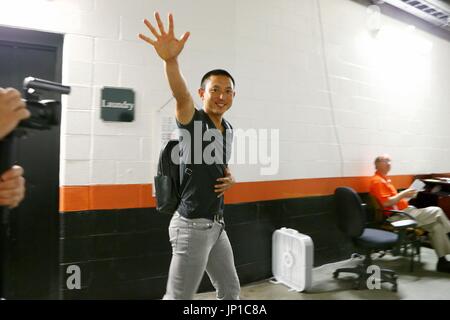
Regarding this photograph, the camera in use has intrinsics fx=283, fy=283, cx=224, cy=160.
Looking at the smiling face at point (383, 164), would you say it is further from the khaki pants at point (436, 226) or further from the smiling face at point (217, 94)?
the smiling face at point (217, 94)

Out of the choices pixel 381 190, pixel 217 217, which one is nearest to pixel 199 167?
pixel 217 217

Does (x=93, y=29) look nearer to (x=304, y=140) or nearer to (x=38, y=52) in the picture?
(x=38, y=52)

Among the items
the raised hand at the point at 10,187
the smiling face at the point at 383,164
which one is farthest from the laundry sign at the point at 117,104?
the smiling face at the point at 383,164

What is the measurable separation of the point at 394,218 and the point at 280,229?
1169 millimetres

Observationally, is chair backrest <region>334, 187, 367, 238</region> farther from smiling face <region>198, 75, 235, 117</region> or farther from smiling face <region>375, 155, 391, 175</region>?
smiling face <region>198, 75, 235, 117</region>

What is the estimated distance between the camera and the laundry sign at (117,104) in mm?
1881

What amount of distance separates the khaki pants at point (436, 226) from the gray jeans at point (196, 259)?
245 centimetres

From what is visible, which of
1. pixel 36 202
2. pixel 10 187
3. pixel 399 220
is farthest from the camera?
pixel 399 220

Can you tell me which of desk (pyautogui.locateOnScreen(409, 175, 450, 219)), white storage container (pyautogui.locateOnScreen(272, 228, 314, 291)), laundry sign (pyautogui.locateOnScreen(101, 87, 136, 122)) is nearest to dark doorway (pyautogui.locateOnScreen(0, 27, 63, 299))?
laundry sign (pyautogui.locateOnScreen(101, 87, 136, 122))

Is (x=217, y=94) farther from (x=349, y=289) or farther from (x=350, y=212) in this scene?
(x=349, y=289)

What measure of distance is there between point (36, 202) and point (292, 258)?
191 centimetres

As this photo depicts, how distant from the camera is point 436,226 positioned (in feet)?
9.09

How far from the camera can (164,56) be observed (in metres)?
0.98
